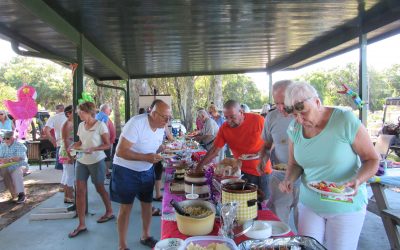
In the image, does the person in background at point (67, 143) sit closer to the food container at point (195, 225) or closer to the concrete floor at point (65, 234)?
the concrete floor at point (65, 234)

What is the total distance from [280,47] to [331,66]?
4056 centimetres

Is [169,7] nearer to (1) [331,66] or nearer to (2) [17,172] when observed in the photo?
(2) [17,172]

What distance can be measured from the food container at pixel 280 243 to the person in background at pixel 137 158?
143cm

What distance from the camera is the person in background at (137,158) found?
2777 mm

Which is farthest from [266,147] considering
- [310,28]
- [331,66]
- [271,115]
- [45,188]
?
[331,66]

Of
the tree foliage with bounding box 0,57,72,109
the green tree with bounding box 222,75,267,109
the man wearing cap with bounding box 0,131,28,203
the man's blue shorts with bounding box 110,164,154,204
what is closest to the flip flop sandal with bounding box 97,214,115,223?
the man's blue shorts with bounding box 110,164,154,204

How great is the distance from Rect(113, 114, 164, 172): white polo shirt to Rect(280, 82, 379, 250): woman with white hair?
1433 mm

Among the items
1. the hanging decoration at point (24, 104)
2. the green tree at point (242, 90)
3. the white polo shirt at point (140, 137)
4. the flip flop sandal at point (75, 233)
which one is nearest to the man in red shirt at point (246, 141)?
the white polo shirt at point (140, 137)

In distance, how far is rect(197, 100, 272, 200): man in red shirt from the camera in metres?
3.04

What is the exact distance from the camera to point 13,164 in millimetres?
5613

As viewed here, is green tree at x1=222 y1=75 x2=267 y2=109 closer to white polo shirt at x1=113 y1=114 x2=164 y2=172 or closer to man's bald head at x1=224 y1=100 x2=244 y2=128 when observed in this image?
man's bald head at x1=224 y1=100 x2=244 y2=128

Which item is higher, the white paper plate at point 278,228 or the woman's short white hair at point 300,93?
the woman's short white hair at point 300,93

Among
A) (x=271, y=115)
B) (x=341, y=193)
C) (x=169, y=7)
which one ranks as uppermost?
(x=169, y=7)

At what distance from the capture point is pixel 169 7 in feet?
12.2
